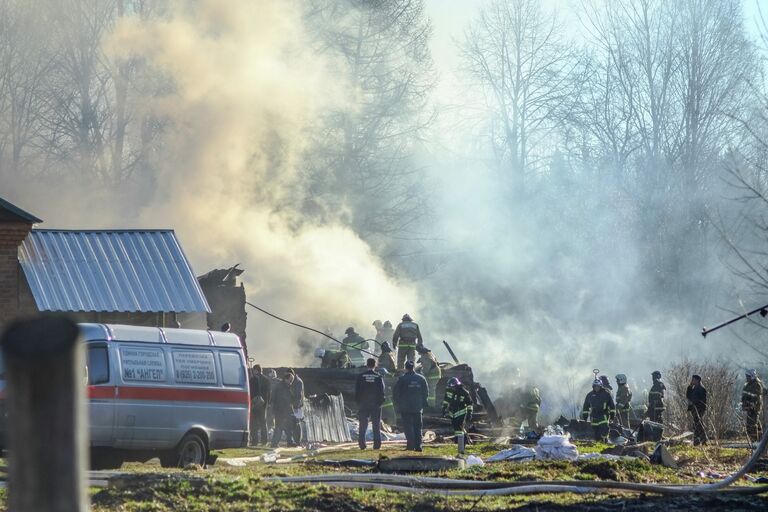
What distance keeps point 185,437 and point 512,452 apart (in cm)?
488

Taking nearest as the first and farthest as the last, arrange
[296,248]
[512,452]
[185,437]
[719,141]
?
[185,437]
[512,452]
[296,248]
[719,141]

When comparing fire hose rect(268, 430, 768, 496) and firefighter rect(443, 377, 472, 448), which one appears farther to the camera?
firefighter rect(443, 377, 472, 448)

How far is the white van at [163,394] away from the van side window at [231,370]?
1 cm

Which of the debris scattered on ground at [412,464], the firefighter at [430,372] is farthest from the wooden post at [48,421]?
the firefighter at [430,372]

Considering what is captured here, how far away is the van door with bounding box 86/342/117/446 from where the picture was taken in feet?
50.0

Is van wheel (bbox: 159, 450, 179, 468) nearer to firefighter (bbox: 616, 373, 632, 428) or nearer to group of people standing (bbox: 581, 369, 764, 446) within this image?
group of people standing (bbox: 581, 369, 764, 446)

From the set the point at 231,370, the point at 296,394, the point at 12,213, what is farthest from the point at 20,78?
the point at 231,370

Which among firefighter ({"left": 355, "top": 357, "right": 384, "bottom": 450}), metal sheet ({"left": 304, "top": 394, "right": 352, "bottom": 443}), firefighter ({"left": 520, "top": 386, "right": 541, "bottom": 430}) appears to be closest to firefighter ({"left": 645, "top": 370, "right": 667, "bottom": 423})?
firefighter ({"left": 520, "top": 386, "right": 541, "bottom": 430})

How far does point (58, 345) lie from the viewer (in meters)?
1.83

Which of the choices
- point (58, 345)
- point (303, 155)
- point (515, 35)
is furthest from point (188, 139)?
point (58, 345)

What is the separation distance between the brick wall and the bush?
39.9 ft

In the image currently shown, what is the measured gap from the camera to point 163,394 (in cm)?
1605

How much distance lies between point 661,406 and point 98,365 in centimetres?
1396

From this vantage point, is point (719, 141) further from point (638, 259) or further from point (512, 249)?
point (512, 249)
